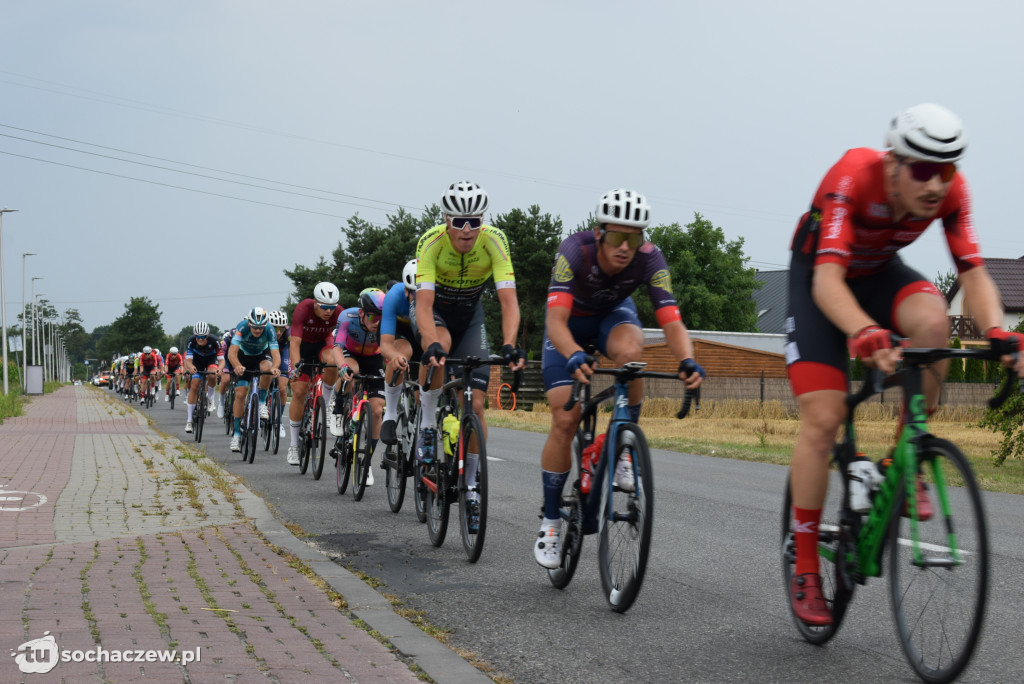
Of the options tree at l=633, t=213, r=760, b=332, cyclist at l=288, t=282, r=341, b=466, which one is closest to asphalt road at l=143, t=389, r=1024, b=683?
cyclist at l=288, t=282, r=341, b=466

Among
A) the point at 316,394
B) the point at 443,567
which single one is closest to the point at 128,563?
the point at 443,567

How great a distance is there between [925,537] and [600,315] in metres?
2.55

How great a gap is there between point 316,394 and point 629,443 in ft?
25.3

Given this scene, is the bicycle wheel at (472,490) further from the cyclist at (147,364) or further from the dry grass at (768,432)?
the cyclist at (147,364)

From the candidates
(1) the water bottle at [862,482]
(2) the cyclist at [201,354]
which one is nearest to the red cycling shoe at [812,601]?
(1) the water bottle at [862,482]

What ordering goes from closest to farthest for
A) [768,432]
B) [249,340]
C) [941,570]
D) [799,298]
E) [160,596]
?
[941,570] < [799,298] < [160,596] < [249,340] < [768,432]

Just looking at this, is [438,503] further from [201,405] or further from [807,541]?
[201,405]

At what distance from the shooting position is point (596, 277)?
5637 mm

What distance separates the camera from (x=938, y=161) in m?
3.79

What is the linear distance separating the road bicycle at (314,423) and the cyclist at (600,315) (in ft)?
20.6

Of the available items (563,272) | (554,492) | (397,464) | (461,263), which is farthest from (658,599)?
(397,464)

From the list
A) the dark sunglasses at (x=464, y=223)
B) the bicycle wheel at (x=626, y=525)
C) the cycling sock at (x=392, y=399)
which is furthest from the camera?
the cycling sock at (x=392, y=399)

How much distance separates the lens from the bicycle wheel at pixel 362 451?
10125 millimetres

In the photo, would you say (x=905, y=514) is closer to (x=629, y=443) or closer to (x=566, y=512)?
(x=629, y=443)
